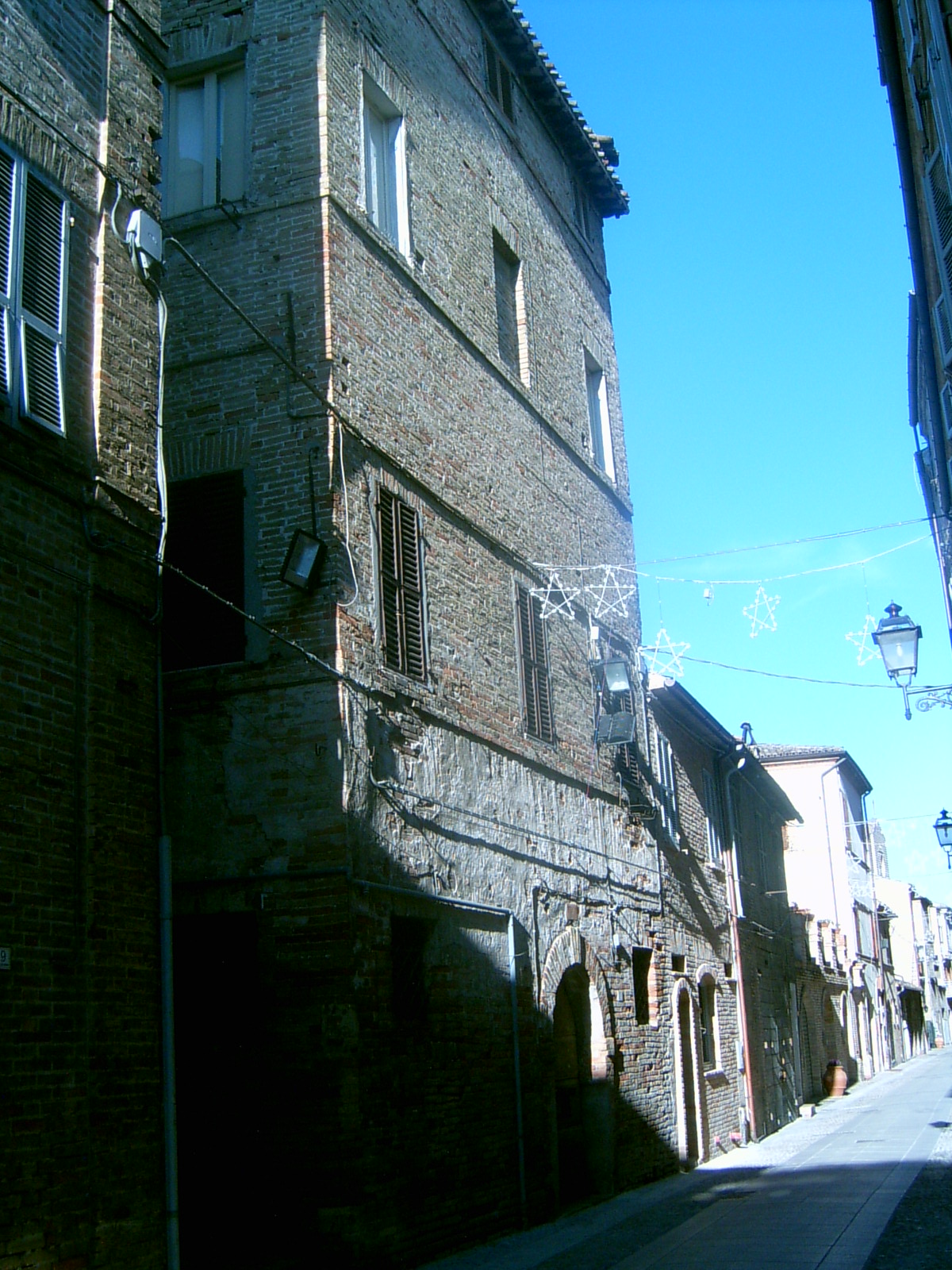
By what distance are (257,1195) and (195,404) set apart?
6.07 metres

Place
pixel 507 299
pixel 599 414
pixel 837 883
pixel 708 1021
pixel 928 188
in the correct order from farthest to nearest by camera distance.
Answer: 1. pixel 837 883
2. pixel 708 1021
3. pixel 599 414
4. pixel 507 299
5. pixel 928 188

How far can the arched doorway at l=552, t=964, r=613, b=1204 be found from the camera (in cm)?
1322

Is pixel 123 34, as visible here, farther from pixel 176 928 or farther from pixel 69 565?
pixel 176 928

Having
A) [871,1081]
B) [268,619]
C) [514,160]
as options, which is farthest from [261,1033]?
[871,1081]

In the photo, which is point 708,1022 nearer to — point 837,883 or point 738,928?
point 738,928

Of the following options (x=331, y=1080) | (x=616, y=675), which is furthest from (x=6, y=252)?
(x=616, y=675)

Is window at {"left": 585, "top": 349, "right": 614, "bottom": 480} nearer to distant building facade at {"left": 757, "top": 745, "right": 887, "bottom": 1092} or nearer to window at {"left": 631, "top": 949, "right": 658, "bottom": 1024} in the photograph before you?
window at {"left": 631, "top": 949, "right": 658, "bottom": 1024}

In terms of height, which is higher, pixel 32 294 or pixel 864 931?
pixel 32 294

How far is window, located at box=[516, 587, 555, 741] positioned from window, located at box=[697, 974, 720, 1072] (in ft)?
20.8

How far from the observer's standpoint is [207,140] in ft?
38.0

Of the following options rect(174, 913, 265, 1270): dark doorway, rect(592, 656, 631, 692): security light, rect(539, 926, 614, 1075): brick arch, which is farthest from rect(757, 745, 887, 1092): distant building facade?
rect(174, 913, 265, 1270): dark doorway

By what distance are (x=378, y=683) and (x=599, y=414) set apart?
873 centimetres

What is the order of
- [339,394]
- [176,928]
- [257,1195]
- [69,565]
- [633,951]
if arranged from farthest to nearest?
[633,951], [339,394], [176,928], [257,1195], [69,565]

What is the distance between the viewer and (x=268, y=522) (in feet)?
33.6
